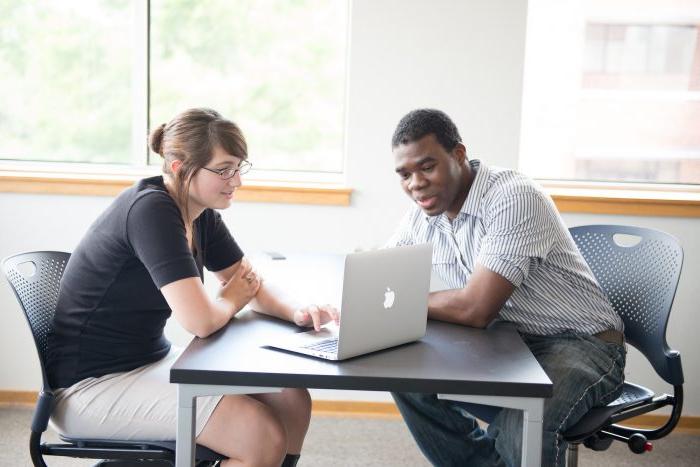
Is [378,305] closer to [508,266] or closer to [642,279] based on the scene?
[508,266]

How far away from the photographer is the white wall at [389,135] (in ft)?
11.6

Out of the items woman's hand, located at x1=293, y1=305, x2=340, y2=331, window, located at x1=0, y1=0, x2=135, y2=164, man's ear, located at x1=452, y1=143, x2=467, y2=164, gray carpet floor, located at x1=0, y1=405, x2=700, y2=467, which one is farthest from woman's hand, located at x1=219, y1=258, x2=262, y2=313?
window, located at x1=0, y1=0, x2=135, y2=164

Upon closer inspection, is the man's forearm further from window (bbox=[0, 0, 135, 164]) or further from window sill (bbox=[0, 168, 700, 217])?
window (bbox=[0, 0, 135, 164])

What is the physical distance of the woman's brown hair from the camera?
2.17 m

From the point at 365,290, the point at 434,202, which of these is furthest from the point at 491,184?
the point at 365,290

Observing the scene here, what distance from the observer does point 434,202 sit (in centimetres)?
245

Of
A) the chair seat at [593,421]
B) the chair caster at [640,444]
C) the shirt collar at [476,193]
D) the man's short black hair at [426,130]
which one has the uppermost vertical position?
the man's short black hair at [426,130]

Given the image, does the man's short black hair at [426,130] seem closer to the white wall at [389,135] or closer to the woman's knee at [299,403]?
the woman's knee at [299,403]

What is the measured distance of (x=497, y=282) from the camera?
222 cm

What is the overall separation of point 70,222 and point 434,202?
183 cm

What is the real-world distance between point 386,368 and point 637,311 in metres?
1.12

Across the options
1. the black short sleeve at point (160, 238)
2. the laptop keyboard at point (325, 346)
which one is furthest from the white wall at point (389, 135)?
the laptop keyboard at point (325, 346)

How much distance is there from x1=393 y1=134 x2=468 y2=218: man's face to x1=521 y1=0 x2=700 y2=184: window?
1.37 m

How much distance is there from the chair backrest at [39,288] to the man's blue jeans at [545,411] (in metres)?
0.98
